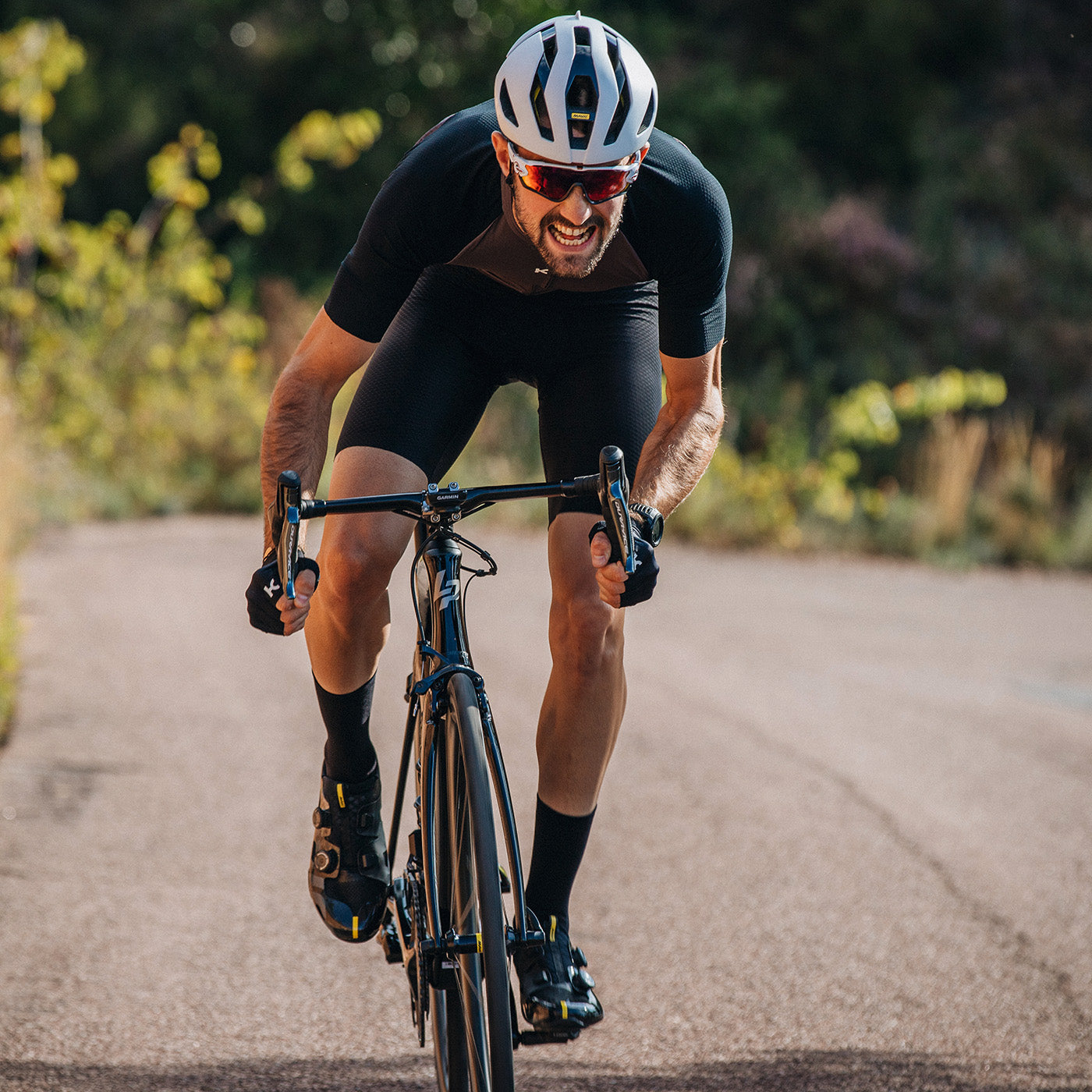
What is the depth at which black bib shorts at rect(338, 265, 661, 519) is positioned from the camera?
2.96 m

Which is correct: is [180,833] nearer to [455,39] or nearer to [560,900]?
[560,900]

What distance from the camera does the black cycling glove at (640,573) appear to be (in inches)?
92.4

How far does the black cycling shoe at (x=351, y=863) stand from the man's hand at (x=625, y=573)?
2.82ft

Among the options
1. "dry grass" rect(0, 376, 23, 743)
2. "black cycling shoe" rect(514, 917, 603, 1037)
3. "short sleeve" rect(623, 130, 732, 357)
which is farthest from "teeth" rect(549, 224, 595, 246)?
"dry grass" rect(0, 376, 23, 743)

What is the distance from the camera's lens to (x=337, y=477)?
9.53 feet

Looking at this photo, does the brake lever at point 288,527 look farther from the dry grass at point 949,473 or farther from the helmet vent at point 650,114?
the dry grass at point 949,473

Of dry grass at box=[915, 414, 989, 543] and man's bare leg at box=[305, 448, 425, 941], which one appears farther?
dry grass at box=[915, 414, 989, 543]

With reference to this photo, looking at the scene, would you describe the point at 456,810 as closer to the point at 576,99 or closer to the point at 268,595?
the point at 268,595

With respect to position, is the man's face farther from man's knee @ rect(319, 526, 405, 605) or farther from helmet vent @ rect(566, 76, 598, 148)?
man's knee @ rect(319, 526, 405, 605)

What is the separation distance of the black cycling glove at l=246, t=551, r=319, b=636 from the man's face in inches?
30.9

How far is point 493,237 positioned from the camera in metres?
2.80

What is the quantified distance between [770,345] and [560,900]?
13549 mm

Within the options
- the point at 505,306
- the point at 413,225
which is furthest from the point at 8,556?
the point at 413,225

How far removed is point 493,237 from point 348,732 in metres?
1.12
